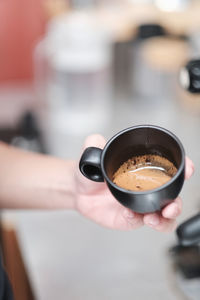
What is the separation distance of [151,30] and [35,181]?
86cm

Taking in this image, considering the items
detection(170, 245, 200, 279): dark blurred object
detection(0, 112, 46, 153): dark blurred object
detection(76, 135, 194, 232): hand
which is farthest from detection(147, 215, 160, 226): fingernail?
detection(0, 112, 46, 153): dark blurred object

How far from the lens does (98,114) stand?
60.6 inches

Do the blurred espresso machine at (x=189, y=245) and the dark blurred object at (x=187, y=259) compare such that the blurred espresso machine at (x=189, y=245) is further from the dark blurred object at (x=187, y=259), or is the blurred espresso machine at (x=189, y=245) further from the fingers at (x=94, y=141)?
the fingers at (x=94, y=141)

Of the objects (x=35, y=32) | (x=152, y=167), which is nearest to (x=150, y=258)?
(x=152, y=167)

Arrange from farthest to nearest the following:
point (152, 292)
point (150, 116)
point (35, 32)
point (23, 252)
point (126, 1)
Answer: point (35, 32)
point (126, 1)
point (150, 116)
point (23, 252)
point (152, 292)

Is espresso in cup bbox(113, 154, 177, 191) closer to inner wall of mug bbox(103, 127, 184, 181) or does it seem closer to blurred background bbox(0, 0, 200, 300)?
inner wall of mug bbox(103, 127, 184, 181)

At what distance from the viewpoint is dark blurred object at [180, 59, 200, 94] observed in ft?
1.97

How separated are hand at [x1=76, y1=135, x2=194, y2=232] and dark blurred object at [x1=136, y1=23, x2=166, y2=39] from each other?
890 mm

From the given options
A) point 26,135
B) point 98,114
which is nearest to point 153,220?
point 26,135

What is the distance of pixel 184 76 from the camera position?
623 mm

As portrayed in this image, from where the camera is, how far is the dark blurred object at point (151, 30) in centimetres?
148

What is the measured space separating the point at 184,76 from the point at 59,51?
101 centimetres

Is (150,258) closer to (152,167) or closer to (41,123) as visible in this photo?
(152,167)

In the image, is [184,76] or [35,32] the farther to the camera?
[35,32]
